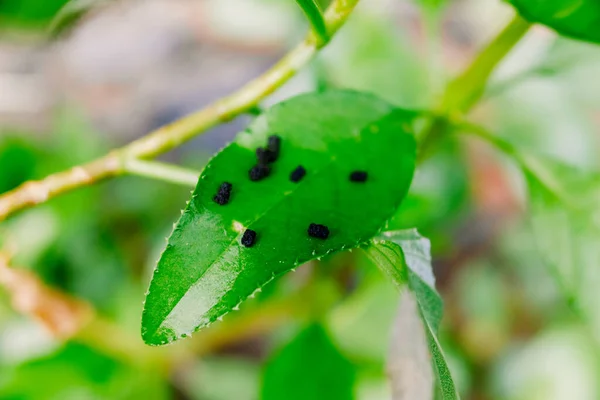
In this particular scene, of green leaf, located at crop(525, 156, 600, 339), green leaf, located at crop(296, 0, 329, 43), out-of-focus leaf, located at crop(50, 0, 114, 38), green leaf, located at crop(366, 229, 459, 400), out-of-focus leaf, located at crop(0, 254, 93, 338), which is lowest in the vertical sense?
out-of-focus leaf, located at crop(0, 254, 93, 338)

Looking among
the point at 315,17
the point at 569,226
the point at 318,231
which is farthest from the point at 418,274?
the point at 569,226

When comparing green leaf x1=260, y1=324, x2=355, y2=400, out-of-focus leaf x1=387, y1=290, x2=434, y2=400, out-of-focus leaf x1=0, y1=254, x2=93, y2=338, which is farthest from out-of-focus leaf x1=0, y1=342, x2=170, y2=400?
out-of-focus leaf x1=387, y1=290, x2=434, y2=400

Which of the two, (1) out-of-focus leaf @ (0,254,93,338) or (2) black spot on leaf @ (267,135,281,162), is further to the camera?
(1) out-of-focus leaf @ (0,254,93,338)

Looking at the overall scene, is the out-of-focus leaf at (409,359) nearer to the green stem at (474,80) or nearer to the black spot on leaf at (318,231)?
the black spot on leaf at (318,231)

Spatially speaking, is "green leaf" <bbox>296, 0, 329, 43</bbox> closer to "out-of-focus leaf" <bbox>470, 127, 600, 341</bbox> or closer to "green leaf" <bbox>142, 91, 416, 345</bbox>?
"green leaf" <bbox>142, 91, 416, 345</bbox>

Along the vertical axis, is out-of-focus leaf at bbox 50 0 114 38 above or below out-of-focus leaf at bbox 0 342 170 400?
above

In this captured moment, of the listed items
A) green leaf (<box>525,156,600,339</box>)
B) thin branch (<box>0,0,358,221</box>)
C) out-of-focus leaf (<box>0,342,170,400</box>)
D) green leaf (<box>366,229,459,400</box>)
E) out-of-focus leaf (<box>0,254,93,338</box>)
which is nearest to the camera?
green leaf (<box>366,229,459,400</box>)
